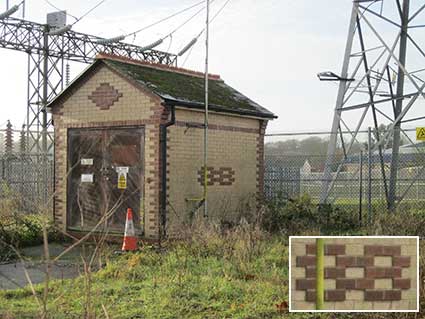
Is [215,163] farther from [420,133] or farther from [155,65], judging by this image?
[420,133]

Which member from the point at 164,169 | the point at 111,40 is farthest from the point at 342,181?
the point at 111,40

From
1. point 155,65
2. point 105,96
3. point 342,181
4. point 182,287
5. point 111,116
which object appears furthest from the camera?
point 342,181

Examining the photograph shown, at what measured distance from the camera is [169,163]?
12688 millimetres

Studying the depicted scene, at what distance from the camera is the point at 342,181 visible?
15898 millimetres

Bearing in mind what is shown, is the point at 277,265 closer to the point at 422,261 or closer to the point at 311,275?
the point at 422,261

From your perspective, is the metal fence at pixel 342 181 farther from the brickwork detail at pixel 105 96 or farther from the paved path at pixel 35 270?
the paved path at pixel 35 270

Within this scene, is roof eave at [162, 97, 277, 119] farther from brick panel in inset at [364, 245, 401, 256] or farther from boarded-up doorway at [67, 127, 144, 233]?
brick panel in inset at [364, 245, 401, 256]

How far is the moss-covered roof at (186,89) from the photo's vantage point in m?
12.9

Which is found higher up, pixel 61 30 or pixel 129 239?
pixel 61 30

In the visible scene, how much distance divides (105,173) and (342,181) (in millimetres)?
6289

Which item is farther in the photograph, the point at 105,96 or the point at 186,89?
the point at 186,89

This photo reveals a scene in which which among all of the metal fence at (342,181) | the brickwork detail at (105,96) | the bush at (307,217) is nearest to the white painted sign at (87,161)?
the brickwork detail at (105,96)

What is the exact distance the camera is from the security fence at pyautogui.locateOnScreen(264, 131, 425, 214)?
51.9ft

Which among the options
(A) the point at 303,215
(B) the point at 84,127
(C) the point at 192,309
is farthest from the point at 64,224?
(C) the point at 192,309
